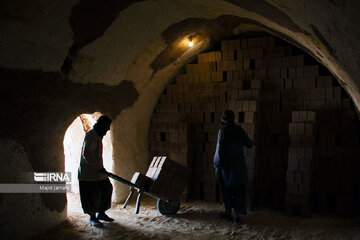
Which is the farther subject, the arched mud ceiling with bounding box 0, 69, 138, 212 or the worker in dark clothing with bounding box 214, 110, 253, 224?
the worker in dark clothing with bounding box 214, 110, 253, 224

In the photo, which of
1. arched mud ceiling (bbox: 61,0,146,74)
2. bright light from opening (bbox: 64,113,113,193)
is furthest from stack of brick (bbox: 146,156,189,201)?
bright light from opening (bbox: 64,113,113,193)

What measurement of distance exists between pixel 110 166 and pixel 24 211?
2302 millimetres

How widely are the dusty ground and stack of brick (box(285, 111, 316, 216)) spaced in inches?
11.2

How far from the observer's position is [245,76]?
7008 mm

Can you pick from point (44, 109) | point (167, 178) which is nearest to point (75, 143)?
point (44, 109)

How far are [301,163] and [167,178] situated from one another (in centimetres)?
250

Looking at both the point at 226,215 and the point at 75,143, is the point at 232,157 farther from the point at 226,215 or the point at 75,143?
the point at 75,143

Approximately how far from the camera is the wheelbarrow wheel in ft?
19.5

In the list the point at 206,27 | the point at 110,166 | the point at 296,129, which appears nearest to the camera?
the point at 296,129

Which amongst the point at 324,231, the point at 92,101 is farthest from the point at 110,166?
the point at 324,231

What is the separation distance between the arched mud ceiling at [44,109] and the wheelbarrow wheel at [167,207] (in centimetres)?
171

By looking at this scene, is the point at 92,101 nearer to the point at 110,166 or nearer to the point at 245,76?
the point at 110,166

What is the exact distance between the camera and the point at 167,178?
18.2 feet

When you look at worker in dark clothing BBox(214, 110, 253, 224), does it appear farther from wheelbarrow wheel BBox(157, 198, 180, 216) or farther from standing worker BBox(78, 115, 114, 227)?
standing worker BBox(78, 115, 114, 227)
